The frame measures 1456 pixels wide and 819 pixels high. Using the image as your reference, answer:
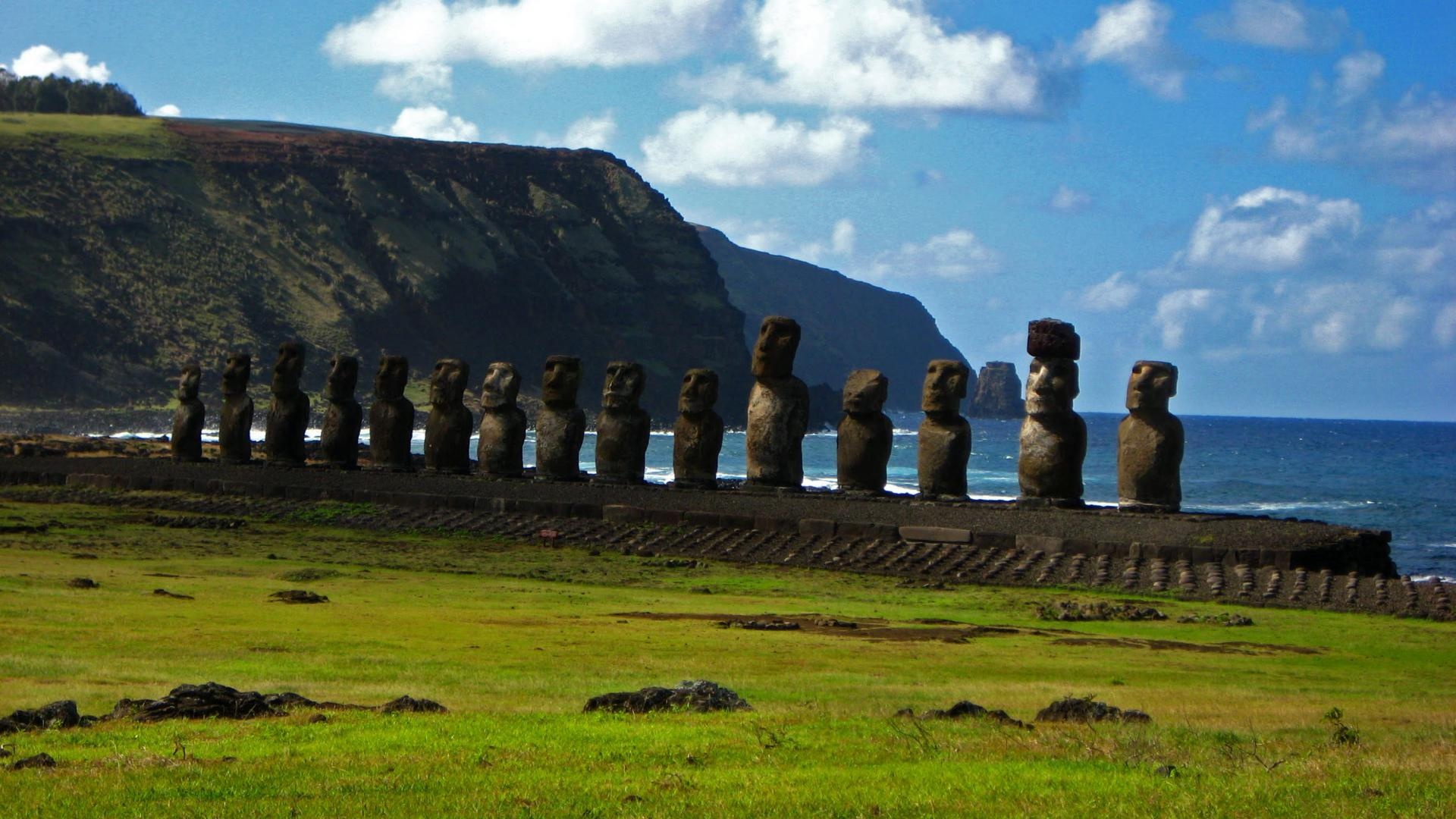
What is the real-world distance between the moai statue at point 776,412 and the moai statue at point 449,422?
260 inches

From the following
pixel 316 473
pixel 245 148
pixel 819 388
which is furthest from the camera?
pixel 819 388

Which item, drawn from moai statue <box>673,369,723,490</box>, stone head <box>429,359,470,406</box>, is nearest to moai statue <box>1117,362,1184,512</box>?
moai statue <box>673,369,723,490</box>

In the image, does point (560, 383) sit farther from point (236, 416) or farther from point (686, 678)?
point (686, 678)

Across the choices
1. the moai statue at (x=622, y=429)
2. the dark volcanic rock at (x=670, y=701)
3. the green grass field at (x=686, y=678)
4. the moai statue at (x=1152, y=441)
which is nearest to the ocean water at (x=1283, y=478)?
the moai statue at (x=622, y=429)

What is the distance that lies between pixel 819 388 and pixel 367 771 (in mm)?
135563

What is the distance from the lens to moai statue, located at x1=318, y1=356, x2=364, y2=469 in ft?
113

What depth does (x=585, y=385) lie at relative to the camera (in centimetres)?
13400

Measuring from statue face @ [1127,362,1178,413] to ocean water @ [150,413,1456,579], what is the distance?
58.6 feet

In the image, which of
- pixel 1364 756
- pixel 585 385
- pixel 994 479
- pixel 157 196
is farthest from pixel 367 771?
pixel 585 385

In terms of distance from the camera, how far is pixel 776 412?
92.8 ft

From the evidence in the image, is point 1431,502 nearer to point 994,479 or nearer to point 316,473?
point 994,479

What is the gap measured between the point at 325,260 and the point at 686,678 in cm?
11256

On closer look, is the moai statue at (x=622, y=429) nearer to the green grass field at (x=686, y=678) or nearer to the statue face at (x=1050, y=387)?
the statue face at (x=1050, y=387)

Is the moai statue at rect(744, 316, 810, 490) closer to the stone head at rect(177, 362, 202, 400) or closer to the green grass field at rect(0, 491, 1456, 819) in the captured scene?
the green grass field at rect(0, 491, 1456, 819)
